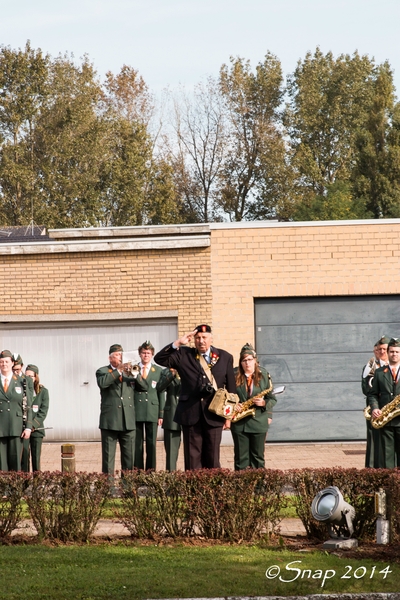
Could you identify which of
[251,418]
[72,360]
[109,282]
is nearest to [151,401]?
[251,418]

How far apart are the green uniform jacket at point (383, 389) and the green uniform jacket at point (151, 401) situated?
3.15 meters

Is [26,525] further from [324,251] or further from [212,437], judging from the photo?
[324,251]

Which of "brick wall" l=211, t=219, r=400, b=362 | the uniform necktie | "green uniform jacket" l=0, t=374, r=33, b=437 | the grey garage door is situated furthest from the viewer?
the grey garage door

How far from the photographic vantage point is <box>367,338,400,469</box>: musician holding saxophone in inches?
450

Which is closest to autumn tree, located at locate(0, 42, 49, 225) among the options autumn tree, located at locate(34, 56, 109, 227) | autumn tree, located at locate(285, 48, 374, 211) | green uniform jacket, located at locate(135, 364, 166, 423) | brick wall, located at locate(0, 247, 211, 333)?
autumn tree, located at locate(34, 56, 109, 227)

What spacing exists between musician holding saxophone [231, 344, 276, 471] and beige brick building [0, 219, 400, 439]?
286 inches

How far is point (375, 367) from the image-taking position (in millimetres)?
13141

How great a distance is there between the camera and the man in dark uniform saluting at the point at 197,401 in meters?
10.1

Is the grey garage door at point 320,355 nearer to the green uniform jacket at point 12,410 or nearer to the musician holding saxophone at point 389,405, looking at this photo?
the musician holding saxophone at point 389,405

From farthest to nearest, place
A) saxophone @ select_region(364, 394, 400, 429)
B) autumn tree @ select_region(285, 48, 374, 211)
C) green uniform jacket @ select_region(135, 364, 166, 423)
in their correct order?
autumn tree @ select_region(285, 48, 374, 211) < green uniform jacket @ select_region(135, 364, 166, 423) < saxophone @ select_region(364, 394, 400, 429)

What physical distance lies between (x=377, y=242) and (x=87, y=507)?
1154 cm

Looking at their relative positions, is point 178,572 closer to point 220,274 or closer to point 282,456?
point 282,456

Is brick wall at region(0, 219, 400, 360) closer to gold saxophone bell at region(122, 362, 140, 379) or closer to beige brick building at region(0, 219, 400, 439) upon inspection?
beige brick building at region(0, 219, 400, 439)

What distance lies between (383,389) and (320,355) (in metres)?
7.52
